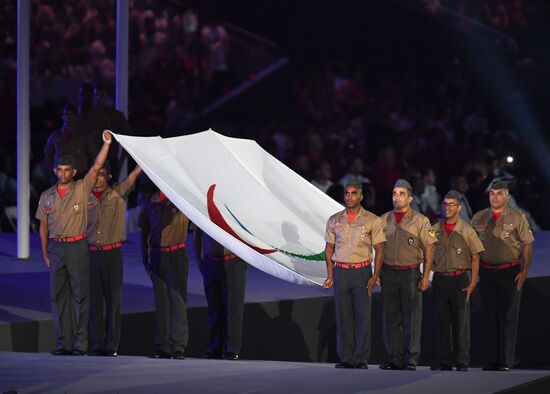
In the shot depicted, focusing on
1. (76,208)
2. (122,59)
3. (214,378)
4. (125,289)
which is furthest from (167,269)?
(122,59)

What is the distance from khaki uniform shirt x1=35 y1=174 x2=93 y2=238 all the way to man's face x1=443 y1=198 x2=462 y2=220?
2741 mm

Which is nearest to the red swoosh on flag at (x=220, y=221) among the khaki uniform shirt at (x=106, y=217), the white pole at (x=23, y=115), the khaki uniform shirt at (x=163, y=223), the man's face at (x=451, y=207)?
the khaki uniform shirt at (x=163, y=223)

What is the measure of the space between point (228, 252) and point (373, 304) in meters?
2.18

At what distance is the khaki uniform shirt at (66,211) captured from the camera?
361 inches

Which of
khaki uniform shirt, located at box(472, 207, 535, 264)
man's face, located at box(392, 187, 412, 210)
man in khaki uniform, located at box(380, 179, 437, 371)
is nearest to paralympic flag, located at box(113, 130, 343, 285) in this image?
man in khaki uniform, located at box(380, 179, 437, 371)

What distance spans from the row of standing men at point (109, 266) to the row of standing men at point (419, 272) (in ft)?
3.73

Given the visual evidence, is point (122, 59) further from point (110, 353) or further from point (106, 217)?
point (110, 353)

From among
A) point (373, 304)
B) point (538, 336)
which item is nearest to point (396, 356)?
point (373, 304)

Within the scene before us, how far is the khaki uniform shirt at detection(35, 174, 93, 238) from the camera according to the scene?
9.16 m

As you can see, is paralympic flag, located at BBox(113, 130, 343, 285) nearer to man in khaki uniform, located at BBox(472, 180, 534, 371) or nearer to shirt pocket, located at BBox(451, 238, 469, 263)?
shirt pocket, located at BBox(451, 238, 469, 263)

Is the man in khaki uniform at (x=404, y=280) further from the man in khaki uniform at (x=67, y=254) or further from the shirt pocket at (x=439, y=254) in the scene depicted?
the man in khaki uniform at (x=67, y=254)

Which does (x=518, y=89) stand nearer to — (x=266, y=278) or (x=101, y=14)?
(x=101, y=14)

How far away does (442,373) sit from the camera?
8.67m

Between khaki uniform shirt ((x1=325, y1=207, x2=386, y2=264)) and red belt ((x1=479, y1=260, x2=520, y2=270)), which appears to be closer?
khaki uniform shirt ((x1=325, y1=207, x2=386, y2=264))
